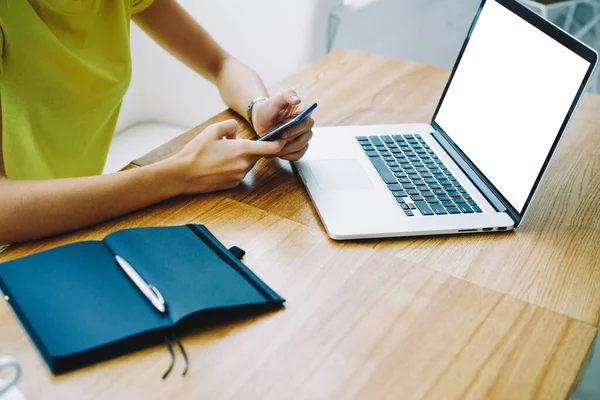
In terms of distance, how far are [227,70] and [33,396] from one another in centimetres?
85

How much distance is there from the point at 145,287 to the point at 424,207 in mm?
413

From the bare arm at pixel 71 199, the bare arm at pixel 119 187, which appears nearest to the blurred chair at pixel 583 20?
the bare arm at pixel 119 187

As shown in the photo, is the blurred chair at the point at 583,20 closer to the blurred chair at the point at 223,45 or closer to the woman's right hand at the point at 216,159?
the blurred chair at the point at 223,45

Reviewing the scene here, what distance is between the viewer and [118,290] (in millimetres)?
689

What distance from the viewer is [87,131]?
3.89 ft

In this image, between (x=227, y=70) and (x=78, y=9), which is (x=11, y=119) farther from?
(x=227, y=70)

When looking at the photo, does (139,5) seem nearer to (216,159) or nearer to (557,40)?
(216,159)

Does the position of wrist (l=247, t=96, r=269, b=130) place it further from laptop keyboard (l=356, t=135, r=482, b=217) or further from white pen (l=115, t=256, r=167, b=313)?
white pen (l=115, t=256, r=167, b=313)

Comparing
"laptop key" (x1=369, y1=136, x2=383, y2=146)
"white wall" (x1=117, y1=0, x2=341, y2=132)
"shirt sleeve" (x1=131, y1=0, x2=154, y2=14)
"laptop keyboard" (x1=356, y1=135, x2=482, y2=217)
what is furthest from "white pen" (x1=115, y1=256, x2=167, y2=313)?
"white wall" (x1=117, y1=0, x2=341, y2=132)

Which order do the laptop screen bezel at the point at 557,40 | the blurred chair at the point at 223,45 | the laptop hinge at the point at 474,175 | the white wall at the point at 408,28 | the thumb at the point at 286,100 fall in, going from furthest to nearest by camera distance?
the white wall at the point at 408,28 < the blurred chair at the point at 223,45 < the thumb at the point at 286,100 < the laptop hinge at the point at 474,175 < the laptop screen bezel at the point at 557,40

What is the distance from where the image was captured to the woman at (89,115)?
0.83 metres

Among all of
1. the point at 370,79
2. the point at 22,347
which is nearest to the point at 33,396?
the point at 22,347

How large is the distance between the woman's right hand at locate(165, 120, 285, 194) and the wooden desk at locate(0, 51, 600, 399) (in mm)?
26

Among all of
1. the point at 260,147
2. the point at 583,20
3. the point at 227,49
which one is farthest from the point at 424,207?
the point at 583,20
